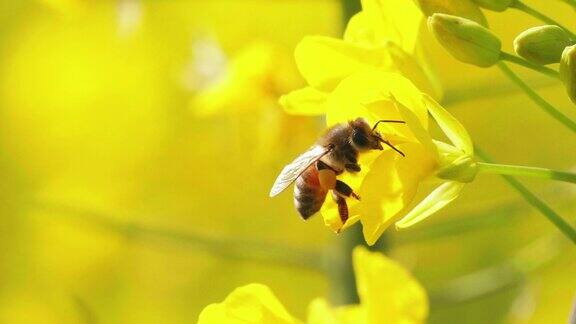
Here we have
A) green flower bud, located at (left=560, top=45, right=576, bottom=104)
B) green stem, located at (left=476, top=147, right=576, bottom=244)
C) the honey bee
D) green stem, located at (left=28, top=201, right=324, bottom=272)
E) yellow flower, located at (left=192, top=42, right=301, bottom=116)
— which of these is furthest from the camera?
yellow flower, located at (left=192, top=42, right=301, bottom=116)

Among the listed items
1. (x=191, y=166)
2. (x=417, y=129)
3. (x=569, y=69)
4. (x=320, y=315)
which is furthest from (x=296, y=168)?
(x=191, y=166)

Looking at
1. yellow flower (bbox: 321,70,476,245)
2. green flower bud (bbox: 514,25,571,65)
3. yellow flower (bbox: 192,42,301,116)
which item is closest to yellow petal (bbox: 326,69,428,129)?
yellow flower (bbox: 321,70,476,245)

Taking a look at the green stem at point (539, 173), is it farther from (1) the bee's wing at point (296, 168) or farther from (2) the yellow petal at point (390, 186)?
(1) the bee's wing at point (296, 168)

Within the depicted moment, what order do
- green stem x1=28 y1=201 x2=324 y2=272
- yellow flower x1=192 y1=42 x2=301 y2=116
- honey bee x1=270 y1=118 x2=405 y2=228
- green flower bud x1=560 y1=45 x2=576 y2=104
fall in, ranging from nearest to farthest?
green flower bud x1=560 y1=45 x2=576 y2=104, honey bee x1=270 y1=118 x2=405 y2=228, green stem x1=28 y1=201 x2=324 y2=272, yellow flower x1=192 y1=42 x2=301 y2=116

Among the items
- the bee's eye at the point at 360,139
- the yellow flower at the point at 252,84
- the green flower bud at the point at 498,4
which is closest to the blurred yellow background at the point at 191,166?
the yellow flower at the point at 252,84

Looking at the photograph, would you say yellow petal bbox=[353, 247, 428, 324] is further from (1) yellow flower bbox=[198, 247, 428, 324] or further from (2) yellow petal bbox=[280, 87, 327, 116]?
(2) yellow petal bbox=[280, 87, 327, 116]

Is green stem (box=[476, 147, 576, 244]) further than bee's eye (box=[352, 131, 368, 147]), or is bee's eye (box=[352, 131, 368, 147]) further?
bee's eye (box=[352, 131, 368, 147])

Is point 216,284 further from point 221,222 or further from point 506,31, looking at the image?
point 506,31

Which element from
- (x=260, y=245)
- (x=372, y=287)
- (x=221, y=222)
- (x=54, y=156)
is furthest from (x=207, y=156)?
(x=372, y=287)
